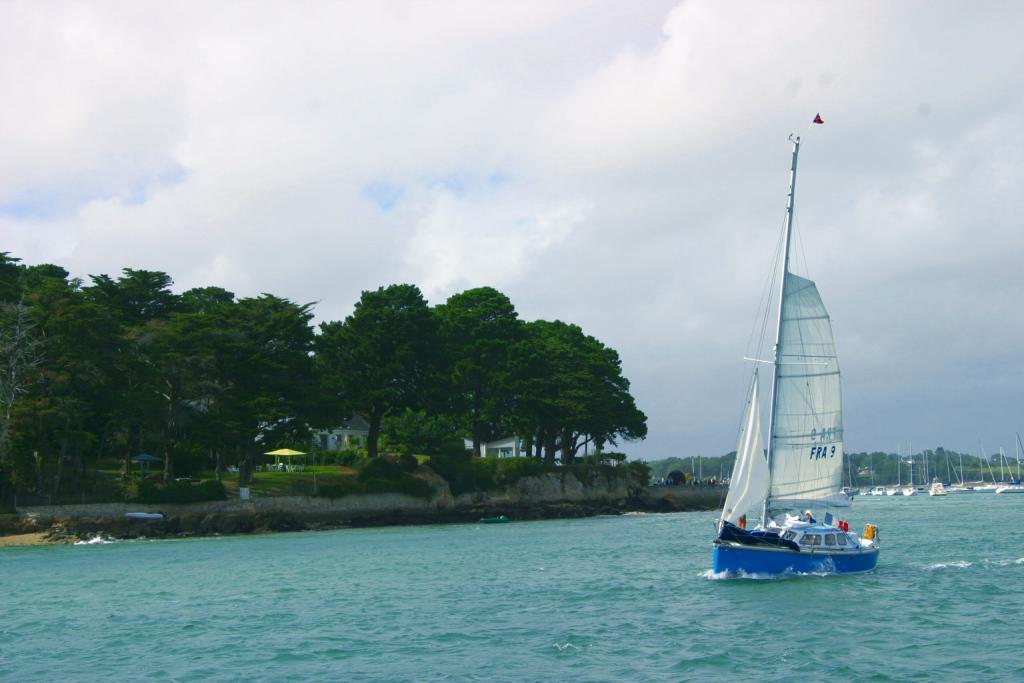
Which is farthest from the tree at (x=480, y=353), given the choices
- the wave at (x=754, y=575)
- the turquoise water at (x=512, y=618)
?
the wave at (x=754, y=575)

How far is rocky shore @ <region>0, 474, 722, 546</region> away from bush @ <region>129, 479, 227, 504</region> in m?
0.51

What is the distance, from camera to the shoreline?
228 feet

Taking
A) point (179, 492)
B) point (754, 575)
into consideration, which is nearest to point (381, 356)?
point (179, 492)

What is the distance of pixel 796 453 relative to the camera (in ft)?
121

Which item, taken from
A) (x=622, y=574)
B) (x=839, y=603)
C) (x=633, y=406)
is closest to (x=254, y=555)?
(x=622, y=574)

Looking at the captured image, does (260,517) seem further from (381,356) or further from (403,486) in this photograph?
(381,356)

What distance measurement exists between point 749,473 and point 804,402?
3198mm

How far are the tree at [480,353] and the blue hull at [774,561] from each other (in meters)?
66.9

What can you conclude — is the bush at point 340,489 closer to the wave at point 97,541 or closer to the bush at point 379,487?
the bush at point 379,487

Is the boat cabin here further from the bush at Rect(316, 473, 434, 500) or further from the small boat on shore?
the bush at Rect(316, 473, 434, 500)

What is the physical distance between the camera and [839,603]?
31.7 m

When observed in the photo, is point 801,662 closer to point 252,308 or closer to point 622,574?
point 622,574

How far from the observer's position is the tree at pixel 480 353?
10531cm

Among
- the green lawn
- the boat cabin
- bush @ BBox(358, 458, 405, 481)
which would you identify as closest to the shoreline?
the green lawn
